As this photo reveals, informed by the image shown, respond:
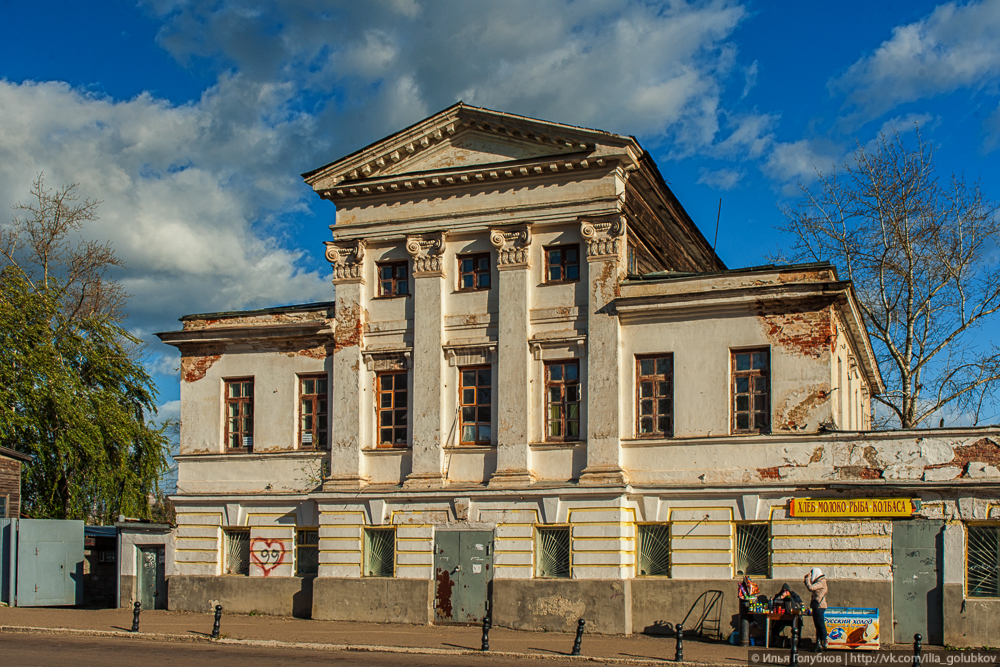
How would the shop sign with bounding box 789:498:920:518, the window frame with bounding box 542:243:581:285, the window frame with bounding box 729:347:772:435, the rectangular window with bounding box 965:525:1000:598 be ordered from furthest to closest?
1. the window frame with bounding box 542:243:581:285
2. the window frame with bounding box 729:347:772:435
3. the shop sign with bounding box 789:498:920:518
4. the rectangular window with bounding box 965:525:1000:598

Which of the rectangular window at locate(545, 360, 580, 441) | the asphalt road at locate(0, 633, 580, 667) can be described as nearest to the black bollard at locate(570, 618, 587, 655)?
the asphalt road at locate(0, 633, 580, 667)

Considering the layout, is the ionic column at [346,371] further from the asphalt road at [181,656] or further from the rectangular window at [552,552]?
the asphalt road at [181,656]

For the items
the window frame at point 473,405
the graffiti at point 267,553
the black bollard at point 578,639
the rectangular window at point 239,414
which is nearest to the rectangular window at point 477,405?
the window frame at point 473,405

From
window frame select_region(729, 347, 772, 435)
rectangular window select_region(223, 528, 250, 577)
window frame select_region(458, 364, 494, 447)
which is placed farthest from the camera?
rectangular window select_region(223, 528, 250, 577)

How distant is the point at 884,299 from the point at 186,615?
2377cm

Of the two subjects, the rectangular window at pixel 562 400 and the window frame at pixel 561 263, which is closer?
the rectangular window at pixel 562 400

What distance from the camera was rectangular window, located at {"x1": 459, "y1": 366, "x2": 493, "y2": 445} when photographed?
22.9m

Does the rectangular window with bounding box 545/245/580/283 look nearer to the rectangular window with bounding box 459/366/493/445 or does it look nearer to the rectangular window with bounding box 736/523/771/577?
the rectangular window with bounding box 459/366/493/445

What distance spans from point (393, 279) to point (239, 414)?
18.1 feet

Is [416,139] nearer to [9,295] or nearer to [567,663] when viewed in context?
[567,663]

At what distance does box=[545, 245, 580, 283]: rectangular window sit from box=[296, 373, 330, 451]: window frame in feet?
21.1

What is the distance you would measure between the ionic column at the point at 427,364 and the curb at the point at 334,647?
514cm

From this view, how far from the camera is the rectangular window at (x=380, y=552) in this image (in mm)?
23000

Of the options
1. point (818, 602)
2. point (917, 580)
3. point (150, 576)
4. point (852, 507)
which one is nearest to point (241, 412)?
point (150, 576)
